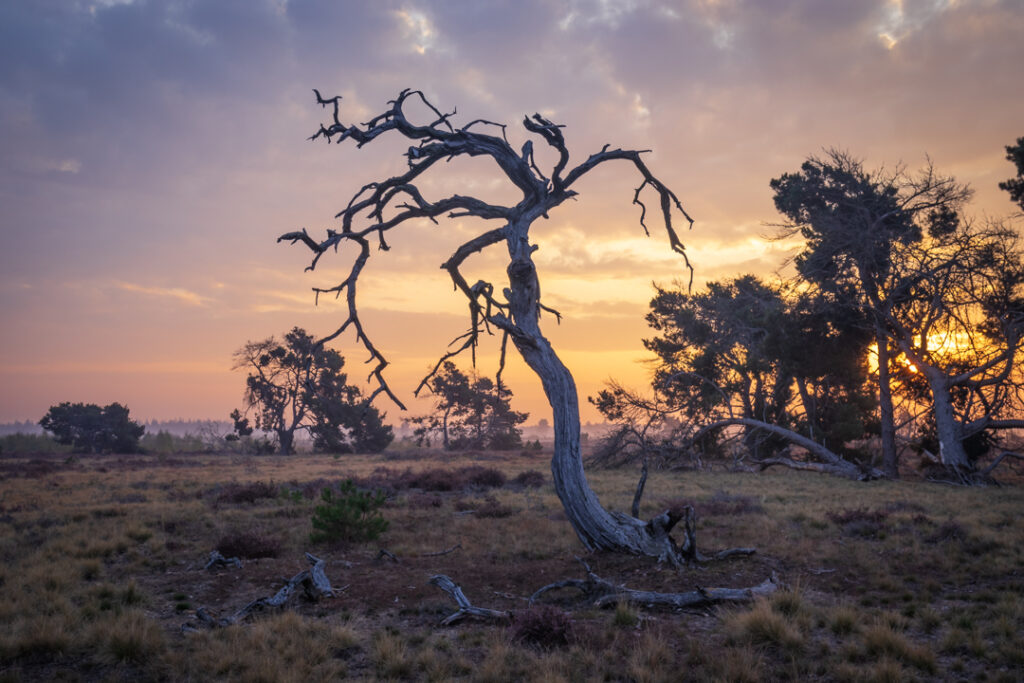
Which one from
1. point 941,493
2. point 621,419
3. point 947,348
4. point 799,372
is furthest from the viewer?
point 621,419

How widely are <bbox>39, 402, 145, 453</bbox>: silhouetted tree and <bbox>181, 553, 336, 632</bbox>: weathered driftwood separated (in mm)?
54888

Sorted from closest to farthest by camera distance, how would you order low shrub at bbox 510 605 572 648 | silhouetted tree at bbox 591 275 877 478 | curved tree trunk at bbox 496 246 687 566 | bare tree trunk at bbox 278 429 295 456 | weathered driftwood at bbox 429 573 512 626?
low shrub at bbox 510 605 572 648 → weathered driftwood at bbox 429 573 512 626 → curved tree trunk at bbox 496 246 687 566 → silhouetted tree at bbox 591 275 877 478 → bare tree trunk at bbox 278 429 295 456

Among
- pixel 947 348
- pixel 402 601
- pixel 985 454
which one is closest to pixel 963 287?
pixel 947 348

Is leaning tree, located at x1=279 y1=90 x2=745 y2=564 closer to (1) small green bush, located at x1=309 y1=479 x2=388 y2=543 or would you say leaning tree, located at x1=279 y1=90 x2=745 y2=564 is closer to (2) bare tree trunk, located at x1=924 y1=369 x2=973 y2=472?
(1) small green bush, located at x1=309 y1=479 x2=388 y2=543

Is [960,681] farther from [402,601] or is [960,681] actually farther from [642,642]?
[402,601]

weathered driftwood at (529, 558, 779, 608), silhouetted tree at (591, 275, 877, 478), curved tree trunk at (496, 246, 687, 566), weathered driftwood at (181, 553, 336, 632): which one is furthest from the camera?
silhouetted tree at (591, 275, 877, 478)

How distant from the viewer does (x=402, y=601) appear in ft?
25.6

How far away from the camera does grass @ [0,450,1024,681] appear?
17.9 ft

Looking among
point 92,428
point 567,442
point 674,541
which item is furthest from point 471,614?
point 92,428

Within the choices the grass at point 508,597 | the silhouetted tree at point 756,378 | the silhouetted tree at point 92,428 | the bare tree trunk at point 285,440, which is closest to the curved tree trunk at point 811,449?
the silhouetted tree at point 756,378

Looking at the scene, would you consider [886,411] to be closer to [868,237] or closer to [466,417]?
[868,237]

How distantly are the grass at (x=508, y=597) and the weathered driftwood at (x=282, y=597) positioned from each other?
0.72 ft

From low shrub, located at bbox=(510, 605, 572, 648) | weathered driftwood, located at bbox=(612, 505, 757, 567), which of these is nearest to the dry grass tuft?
low shrub, located at bbox=(510, 605, 572, 648)

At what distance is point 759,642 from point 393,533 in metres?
8.32
